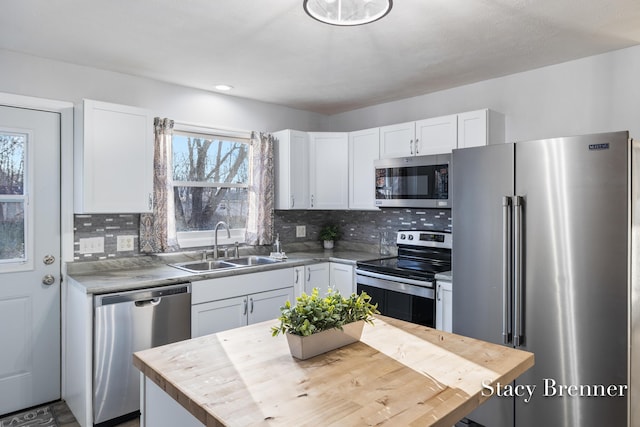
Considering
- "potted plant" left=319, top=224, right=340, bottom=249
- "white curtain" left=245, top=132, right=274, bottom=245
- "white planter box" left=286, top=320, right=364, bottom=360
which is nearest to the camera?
"white planter box" left=286, top=320, right=364, bottom=360

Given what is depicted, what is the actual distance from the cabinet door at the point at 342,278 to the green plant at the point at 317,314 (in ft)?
6.97

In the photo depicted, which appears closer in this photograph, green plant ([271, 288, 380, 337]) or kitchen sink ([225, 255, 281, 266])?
green plant ([271, 288, 380, 337])

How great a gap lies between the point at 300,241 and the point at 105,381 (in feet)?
7.66

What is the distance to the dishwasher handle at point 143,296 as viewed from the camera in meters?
2.56

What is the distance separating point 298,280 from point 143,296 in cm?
135

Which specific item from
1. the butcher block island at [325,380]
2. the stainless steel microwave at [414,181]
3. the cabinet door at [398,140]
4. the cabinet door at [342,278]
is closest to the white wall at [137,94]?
the cabinet door at [398,140]

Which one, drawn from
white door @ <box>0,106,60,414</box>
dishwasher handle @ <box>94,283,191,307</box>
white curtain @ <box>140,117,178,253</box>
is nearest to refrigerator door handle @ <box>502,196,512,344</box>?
dishwasher handle @ <box>94,283,191,307</box>

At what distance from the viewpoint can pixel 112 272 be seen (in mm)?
3031

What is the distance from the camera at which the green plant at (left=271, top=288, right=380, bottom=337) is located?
143cm

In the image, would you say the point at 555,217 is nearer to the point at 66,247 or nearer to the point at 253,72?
the point at 253,72

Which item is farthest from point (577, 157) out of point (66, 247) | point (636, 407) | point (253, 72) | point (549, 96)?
point (66, 247)

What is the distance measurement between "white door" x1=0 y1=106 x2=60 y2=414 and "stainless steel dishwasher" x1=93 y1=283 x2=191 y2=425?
26.8 inches

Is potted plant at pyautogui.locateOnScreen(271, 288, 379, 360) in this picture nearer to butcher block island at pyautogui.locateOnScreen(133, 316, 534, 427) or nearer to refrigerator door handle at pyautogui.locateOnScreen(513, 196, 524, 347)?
butcher block island at pyautogui.locateOnScreen(133, 316, 534, 427)

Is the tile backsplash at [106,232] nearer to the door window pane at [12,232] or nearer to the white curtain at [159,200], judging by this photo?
the white curtain at [159,200]
